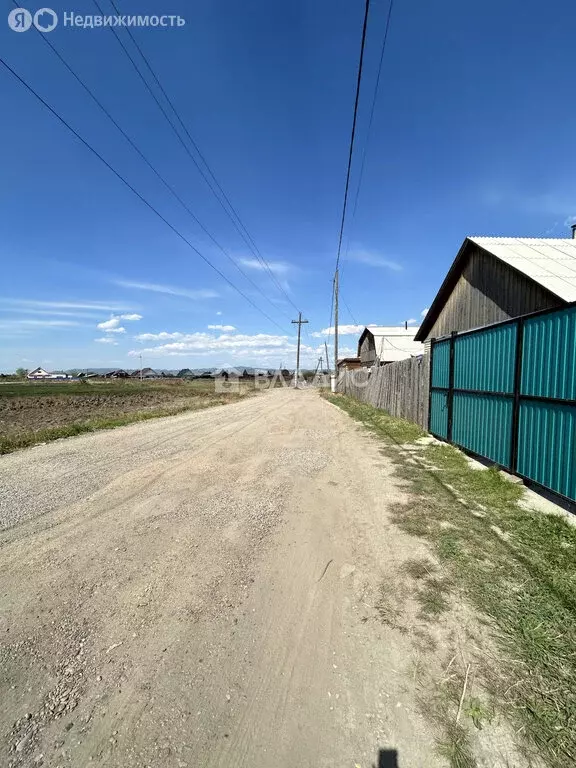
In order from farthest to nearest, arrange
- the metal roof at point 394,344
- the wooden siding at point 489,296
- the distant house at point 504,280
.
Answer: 1. the metal roof at point 394,344
2. the wooden siding at point 489,296
3. the distant house at point 504,280

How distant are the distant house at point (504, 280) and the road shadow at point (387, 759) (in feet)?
27.5

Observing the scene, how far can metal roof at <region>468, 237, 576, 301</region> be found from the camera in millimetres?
8722

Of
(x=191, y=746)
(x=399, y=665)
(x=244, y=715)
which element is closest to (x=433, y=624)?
(x=399, y=665)

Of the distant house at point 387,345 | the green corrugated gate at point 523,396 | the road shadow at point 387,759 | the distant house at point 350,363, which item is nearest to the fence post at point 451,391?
the green corrugated gate at point 523,396

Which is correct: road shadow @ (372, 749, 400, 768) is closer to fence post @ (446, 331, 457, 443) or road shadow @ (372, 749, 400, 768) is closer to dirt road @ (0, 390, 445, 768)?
dirt road @ (0, 390, 445, 768)

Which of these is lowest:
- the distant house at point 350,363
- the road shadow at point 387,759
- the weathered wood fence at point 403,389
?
the road shadow at point 387,759

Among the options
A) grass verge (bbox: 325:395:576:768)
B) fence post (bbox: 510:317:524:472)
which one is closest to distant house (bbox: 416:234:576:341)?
fence post (bbox: 510:317:524:472)

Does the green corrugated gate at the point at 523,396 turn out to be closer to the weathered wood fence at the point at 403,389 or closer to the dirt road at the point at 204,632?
the dirt road at the point at 204,632

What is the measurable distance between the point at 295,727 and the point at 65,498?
14.7 feet

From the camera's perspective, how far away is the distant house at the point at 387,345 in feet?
114

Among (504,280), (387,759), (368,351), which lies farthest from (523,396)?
(368,351)

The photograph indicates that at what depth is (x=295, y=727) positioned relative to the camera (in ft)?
6.16

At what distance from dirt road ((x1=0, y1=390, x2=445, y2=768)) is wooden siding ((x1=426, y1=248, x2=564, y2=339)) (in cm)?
687

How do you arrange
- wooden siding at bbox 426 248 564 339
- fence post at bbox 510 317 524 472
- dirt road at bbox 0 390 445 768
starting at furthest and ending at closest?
wooden siding at bbox 426 248 564 339 < fence post at bbox 510 317 524 472 < dirt road at bbox 0 390 445 768
